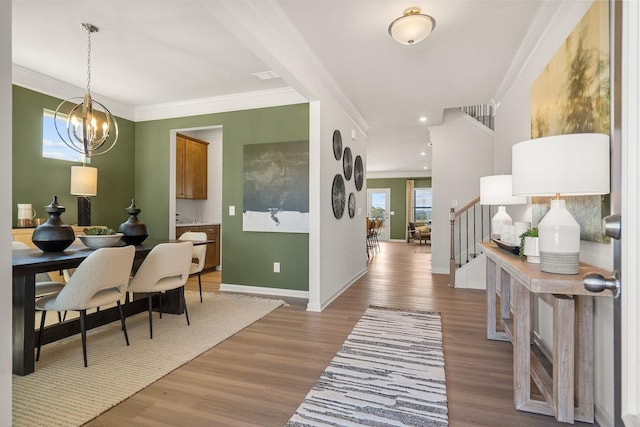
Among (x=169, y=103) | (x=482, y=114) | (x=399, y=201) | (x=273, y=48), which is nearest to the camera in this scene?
(x=273, y=48)

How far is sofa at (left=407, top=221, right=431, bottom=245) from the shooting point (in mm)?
11086

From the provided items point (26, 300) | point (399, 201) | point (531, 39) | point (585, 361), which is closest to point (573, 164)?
point (585, 361)

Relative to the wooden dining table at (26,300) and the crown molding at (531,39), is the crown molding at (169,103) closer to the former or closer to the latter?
the crown molding at (531,39)

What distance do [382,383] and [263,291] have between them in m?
2.57

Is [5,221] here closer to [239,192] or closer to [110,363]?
[110,363]

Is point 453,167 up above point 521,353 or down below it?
above

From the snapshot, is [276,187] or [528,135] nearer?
[528,135]

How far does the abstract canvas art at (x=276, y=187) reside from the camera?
13.8 ft

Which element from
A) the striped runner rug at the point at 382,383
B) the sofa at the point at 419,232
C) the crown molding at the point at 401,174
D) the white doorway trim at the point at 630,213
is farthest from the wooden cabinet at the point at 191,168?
A: the crown molding at the point at 401,174

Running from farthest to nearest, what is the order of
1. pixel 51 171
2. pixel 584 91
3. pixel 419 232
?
1. pixel 419 232
2. pixel 51 171
3. pixel 584 91

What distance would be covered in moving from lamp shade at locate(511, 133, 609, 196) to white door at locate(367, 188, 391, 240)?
38.9ft

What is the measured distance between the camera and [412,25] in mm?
2430

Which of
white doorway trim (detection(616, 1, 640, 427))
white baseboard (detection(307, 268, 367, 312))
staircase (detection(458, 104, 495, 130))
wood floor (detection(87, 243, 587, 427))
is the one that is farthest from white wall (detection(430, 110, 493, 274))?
white doorway trim (detection(616, 1, 640, 427))

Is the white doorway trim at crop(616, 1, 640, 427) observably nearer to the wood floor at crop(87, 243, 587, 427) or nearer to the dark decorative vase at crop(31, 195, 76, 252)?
the wood floor at crop(87, 243, 587, 427)
